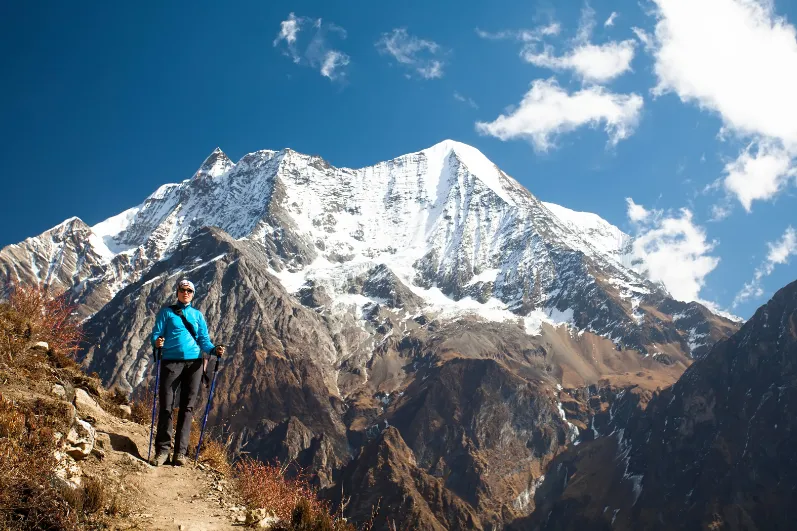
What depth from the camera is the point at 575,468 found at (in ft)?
634

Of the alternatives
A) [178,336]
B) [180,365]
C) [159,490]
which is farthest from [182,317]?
[159,490]

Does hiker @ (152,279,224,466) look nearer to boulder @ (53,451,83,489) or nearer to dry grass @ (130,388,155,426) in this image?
boulder @ (53,451,83,489)

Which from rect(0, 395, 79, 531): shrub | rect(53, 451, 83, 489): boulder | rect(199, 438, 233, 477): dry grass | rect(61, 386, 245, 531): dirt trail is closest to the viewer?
rect(0, 395, 79, 531): shrub

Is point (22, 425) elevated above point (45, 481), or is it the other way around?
point (22, 425)

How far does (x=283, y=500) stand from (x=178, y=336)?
3864 millimetres

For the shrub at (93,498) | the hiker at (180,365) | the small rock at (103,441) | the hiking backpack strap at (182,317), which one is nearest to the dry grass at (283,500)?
the hiker at (180,365)

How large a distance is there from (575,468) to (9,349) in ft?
653

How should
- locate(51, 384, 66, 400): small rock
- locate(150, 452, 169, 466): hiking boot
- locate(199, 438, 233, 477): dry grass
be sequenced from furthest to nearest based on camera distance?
locate(199, 438, 233, 477): dry grass, locate(150, 452, 169, 466): hiking boot, locate(51, 384, 66, 400): small rock

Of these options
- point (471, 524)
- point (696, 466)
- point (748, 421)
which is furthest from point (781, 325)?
point (471, 524)

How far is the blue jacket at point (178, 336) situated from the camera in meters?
12.6

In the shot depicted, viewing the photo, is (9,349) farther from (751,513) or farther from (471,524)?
(751,513)

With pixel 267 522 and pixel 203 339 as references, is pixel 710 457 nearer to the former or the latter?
pixel 267 522

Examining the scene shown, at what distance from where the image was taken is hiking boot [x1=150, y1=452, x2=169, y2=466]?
12375mm

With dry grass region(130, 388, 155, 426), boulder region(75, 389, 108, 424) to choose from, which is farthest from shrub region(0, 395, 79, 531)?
dry grass region(130, 388, 155, 426)
